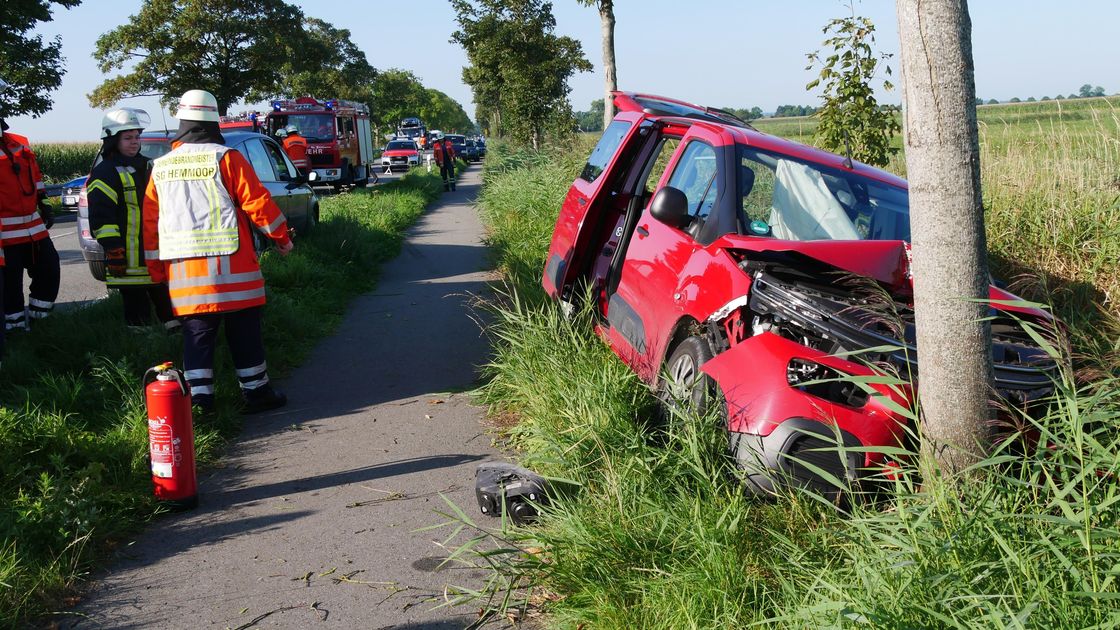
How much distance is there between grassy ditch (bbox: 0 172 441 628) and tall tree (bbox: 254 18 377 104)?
48.9m

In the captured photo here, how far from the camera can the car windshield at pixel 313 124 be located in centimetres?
2920

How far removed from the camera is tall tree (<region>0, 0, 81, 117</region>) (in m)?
33.1

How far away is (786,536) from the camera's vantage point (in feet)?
11.4

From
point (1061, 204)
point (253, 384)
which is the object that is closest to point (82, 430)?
point (253, 384)

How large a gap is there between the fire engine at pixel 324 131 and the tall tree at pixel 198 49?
63.6ft

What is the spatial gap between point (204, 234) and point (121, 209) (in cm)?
162

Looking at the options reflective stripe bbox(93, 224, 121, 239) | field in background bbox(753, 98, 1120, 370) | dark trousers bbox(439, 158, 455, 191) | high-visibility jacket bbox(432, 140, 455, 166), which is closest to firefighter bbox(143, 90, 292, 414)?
reflective stripe bbox(93, 224, 121, 239)

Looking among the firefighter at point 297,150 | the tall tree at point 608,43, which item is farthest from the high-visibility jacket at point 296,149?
the tall tree at point 608,43

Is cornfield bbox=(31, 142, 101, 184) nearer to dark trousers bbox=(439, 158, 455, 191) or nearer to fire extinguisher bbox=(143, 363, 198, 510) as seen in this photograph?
dark trousers bbox=(439, 158, 455, 191)

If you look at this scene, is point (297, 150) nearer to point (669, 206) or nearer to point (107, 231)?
point (107, 231)

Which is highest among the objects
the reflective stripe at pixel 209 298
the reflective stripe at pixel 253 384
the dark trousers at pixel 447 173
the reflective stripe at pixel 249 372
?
the dark trousers at pixel 447 173

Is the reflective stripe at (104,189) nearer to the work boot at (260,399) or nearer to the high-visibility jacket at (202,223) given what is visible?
the high-visibility jacket at (202,223)

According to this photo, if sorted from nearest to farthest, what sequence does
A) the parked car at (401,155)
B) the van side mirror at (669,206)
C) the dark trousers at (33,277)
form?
the van side mirror at (669,206) < the dark trousers at (33,277) < the parked car at (401,155)

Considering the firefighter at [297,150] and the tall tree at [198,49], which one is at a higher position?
the tall tree at [198,49]
